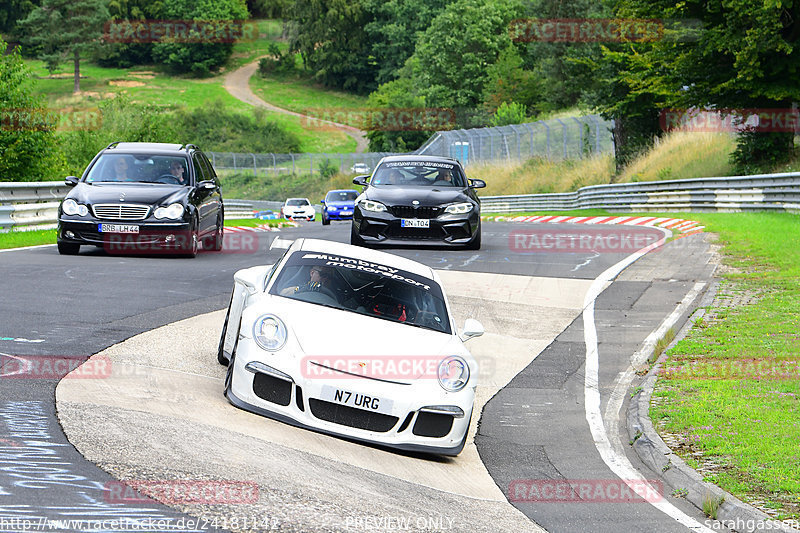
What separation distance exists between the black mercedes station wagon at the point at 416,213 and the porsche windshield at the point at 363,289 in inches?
395

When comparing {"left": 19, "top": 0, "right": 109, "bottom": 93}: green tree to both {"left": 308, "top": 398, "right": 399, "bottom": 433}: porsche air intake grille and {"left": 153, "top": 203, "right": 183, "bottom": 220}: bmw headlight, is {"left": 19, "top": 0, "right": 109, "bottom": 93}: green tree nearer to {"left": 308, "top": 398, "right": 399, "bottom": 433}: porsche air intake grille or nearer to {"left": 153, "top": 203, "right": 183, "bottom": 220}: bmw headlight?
{"left": 153, "top": 203, "right": 183, "bottom": 220}: bmw headlight

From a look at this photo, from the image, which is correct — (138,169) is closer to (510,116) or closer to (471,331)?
(471,331)

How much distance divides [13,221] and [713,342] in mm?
15553

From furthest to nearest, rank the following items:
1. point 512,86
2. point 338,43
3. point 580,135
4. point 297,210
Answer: point 338,43, point 512,86, point 297,210, point 580,135

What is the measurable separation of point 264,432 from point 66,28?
462 ft

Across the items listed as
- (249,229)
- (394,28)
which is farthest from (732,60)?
(394,28)

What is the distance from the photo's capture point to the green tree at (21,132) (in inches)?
1341

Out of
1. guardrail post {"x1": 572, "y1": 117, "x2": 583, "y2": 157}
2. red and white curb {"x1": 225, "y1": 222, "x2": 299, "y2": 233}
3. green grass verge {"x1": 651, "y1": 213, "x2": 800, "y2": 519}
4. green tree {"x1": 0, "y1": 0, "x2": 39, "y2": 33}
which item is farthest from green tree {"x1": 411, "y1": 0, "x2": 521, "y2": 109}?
green grass verge {"x1": 651, "y1": 213, "x2": 800, "y2": 519}

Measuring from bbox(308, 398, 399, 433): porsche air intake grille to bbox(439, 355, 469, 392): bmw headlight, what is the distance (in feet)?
1.57

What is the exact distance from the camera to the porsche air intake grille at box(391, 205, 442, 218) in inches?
740

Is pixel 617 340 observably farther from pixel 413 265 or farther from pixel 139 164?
pixel 139 164

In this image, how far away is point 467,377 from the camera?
762cm

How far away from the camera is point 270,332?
24.7 feet

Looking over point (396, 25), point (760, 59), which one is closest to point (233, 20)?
point (396, 25)
